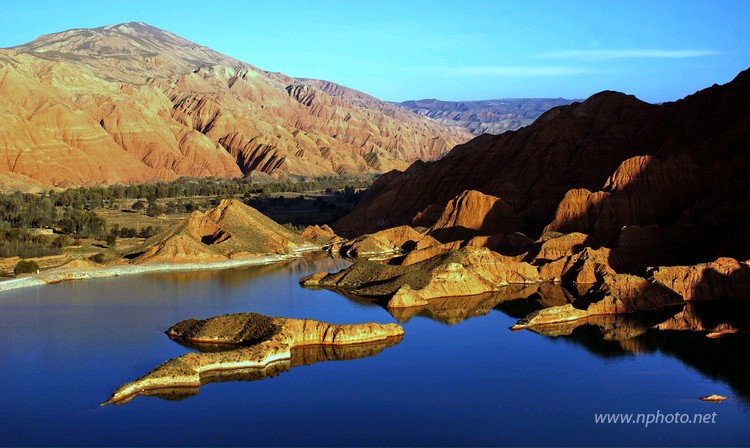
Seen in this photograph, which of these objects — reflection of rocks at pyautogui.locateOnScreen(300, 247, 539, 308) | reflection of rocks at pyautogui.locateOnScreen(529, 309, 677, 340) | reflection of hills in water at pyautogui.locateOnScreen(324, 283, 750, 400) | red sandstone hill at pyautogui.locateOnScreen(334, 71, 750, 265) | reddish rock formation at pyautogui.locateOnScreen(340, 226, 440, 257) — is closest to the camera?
reflection of hills in water at pyautogui.locateOnScreen(324, 283, 750, 400)

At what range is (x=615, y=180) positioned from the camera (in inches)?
3819

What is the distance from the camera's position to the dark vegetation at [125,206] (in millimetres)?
98500

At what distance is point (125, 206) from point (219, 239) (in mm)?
51169

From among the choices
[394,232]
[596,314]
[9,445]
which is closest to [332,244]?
[394,232]

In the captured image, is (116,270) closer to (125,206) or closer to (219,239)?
(219,239)

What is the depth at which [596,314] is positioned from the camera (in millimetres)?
64188

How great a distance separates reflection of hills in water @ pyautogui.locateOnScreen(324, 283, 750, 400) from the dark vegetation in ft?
140

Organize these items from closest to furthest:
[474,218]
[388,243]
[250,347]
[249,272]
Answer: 1. [250,347]
2. [249,272]
3. [388,243]
4. [474,218]

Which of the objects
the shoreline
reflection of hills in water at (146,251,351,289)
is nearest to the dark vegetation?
the shoreline

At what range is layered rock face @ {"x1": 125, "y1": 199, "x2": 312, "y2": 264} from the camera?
88.3 m

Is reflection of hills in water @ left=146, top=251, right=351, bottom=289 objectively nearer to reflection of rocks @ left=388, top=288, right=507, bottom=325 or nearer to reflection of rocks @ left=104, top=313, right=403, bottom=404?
reflection of rocks @ left=388, top=288, right=507, bottom=325

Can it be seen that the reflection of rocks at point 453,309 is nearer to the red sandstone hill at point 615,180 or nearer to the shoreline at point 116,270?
the red sandstone hill at point 615,180

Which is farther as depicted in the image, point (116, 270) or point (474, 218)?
point (474, 218)

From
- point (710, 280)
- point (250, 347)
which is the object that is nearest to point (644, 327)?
point (710, 280)
